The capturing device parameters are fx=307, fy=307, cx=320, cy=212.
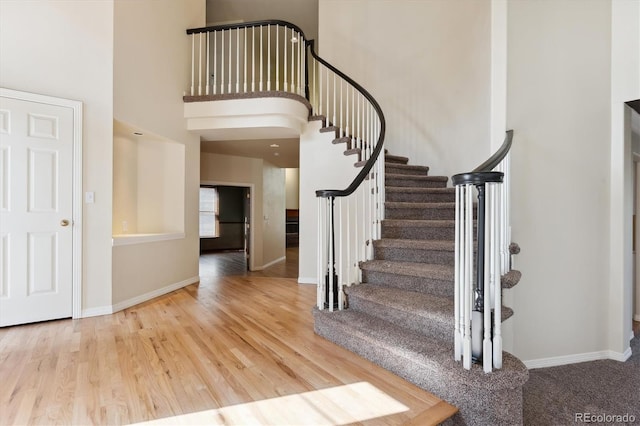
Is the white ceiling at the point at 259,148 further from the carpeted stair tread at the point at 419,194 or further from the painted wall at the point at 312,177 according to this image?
the carpeted stair tread at the point at 419,194

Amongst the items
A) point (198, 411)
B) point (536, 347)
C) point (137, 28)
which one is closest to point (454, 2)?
point (137, 28)

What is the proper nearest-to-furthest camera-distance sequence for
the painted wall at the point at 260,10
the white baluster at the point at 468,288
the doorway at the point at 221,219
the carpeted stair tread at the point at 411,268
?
the white baluster at the point at 468,288, the carpeted stair tread at the point at 411,268, the painted wall at the point at 260,10, the doorway at the point at 221,219

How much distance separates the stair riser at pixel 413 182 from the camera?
3858 mm

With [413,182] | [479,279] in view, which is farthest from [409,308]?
[413,182]

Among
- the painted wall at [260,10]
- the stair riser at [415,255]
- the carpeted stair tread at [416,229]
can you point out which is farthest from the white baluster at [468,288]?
the painted wall at [260,10]

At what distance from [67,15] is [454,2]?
4.76 m

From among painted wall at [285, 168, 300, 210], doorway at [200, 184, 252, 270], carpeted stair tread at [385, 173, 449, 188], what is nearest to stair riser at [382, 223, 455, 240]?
carpeted stair tread at [385, 173, 449, 188]

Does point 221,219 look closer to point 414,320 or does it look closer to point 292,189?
point 292,189

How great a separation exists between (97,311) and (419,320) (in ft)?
10.2

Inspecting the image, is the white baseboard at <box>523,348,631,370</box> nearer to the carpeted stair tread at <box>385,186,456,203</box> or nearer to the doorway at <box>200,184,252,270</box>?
the carpeted stair tread at <box>385,186,456,203</box>

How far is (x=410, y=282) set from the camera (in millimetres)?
2445

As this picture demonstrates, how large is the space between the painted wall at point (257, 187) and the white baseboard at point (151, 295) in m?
1.97

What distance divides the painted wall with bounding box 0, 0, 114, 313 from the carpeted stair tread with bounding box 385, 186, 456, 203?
3.04 meters

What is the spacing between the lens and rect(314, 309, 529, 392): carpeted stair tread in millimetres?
1502
